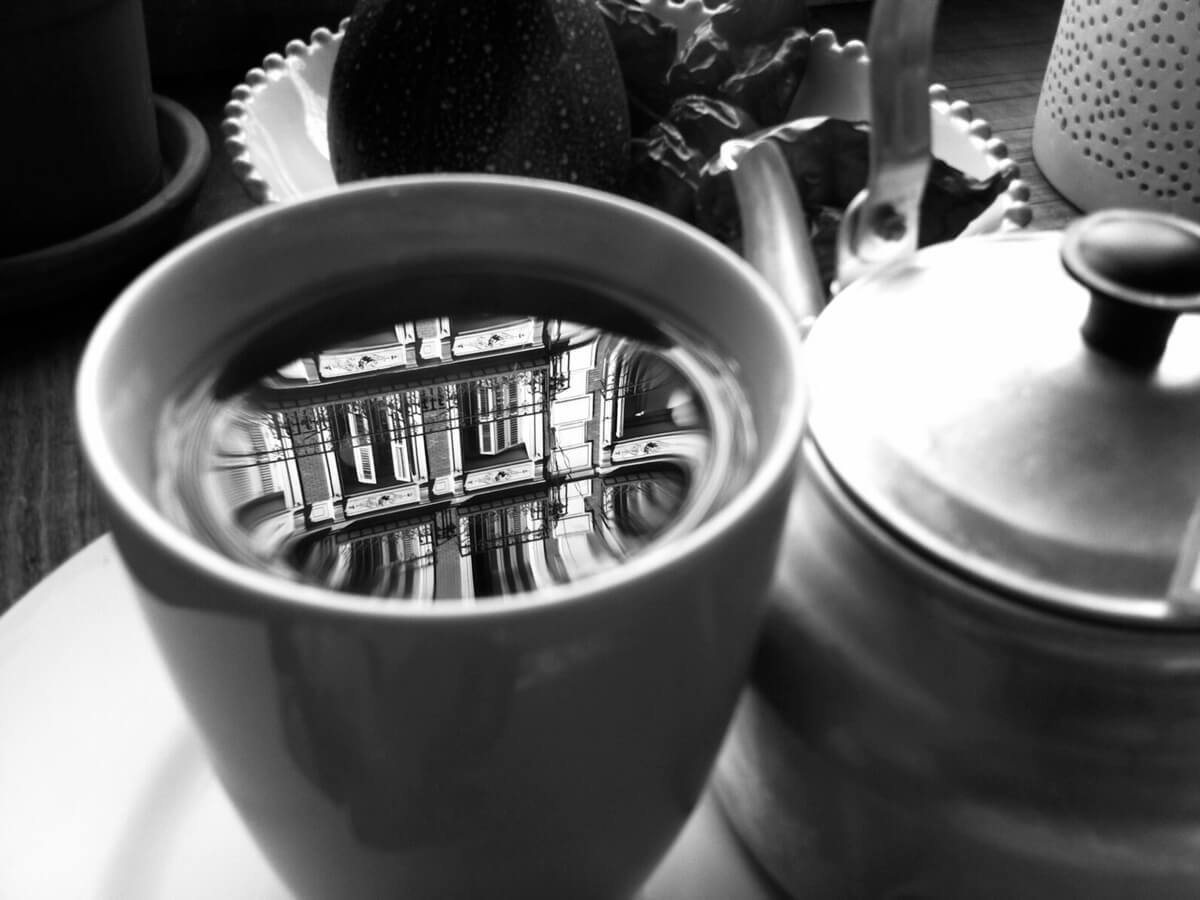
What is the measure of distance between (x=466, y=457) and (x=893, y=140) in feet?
0.52

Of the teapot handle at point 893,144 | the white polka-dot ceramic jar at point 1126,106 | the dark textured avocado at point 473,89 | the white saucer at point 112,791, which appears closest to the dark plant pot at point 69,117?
the dark textured avocado at point 473,89

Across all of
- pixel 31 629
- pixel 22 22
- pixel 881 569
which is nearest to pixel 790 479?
pixel 881 569

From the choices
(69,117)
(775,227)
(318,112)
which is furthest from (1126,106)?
(69,117)

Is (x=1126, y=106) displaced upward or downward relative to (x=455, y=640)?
downward

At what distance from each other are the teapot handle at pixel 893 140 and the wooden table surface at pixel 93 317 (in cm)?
23

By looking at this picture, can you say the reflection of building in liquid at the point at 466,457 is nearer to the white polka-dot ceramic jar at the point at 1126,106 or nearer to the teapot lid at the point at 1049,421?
the teapot lid at the point at 1049,421

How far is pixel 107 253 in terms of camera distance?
0.66m

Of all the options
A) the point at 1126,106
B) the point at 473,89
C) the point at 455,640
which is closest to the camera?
the point at 455,640

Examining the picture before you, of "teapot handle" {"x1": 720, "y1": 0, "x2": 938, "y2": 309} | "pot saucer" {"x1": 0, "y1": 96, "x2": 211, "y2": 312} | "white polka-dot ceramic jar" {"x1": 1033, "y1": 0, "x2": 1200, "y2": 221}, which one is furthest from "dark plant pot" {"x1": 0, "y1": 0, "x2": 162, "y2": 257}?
"white polka-dot ceramic jar" {"x1": 1033, "y1": 0, "x2": 1200, "y2": 221}

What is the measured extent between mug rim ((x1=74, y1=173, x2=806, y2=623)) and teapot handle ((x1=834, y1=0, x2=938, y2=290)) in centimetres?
9

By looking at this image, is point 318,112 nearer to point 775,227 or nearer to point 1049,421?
point 775,227

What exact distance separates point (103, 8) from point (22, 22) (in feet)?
0.16

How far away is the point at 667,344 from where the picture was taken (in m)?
0.35

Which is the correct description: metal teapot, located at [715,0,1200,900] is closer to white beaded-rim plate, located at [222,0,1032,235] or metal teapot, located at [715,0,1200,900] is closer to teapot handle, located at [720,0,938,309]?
teapot handle, located at [720,0,938,309]
